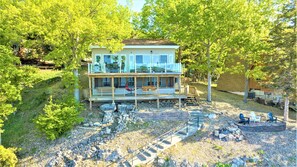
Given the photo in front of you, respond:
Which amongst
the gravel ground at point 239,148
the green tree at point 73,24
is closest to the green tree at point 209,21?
the green tree at point 73,24

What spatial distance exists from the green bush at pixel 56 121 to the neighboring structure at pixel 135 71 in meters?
3.07

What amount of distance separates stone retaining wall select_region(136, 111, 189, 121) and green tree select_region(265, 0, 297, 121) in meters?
6.81

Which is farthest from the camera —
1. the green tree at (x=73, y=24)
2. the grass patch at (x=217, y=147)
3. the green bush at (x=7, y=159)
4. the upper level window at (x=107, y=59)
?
the upper level window at (x=107, y=59)

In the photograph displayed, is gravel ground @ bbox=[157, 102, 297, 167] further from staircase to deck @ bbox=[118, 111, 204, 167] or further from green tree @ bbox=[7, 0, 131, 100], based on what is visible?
green tree @ bbox=[7, 0, 131, 100]

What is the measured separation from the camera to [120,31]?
59.0ft

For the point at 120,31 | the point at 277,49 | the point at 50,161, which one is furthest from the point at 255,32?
the point at 50,161

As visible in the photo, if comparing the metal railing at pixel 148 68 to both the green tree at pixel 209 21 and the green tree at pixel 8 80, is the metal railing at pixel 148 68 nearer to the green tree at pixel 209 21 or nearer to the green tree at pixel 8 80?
the green tree at pixel 209 21

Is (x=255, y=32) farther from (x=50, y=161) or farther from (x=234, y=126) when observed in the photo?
(x=50, y=161)

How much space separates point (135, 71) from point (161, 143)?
22.8 feet

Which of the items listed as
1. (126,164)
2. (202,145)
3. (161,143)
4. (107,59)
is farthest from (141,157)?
(107,59)

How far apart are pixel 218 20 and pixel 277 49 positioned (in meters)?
5.11

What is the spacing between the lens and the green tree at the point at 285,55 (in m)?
16.3

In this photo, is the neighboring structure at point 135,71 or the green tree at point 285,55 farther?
the neighboring structure at point 135,71

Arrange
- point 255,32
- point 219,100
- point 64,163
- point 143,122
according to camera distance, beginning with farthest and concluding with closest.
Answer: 1. point 219,100
2. point 255,32
3. point 143,122
4. point 64,163
